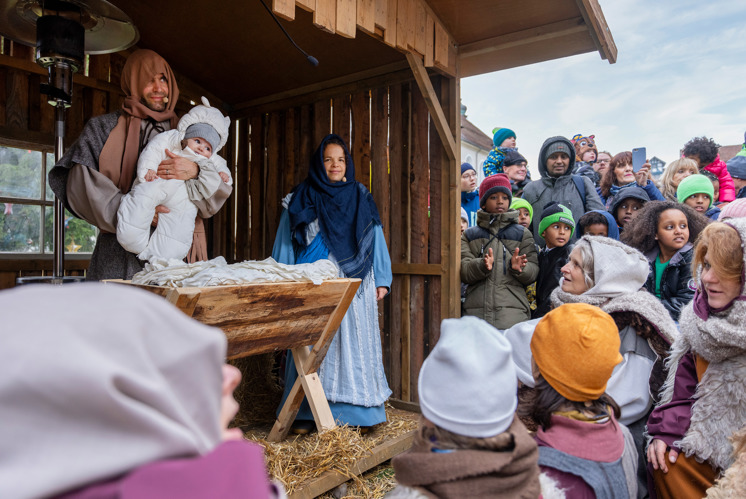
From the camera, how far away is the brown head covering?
2.62 metres

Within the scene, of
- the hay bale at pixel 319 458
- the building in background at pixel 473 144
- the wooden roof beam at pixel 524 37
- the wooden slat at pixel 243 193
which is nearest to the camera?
the hay bale at pixel 319 458

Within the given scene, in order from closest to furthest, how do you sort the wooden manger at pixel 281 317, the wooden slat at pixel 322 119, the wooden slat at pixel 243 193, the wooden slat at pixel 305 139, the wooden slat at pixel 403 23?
the wooden manger at pixel 281 317
the wooden slat at pixel 403 23
the wooden slat at pixel 322 119
the wooden slat at pixel 305 139
the wooden slat at pixel 243 193

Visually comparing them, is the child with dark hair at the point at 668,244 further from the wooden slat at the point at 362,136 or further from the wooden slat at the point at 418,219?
the wooden slat at the point at 362,136

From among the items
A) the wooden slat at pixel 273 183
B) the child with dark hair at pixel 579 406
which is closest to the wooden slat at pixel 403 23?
the wooden slat at pixel 273 183

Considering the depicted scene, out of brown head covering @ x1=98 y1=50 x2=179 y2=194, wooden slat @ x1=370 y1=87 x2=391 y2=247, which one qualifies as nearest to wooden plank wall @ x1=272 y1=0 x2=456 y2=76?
wooden slat @ x1=370 y1=87 x2=391 y2=247

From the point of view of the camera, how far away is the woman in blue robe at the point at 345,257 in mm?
3244

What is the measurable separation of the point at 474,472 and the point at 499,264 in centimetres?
270

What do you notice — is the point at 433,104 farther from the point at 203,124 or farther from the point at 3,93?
the point at 3,93

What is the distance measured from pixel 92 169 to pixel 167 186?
398 mm

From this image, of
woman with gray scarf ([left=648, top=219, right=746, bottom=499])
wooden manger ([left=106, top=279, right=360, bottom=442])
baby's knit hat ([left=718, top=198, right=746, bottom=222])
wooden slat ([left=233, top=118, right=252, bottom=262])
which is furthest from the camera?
wooden slat ([left=233, top=118, right=252, bottom=262])

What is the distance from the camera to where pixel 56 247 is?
245 cm

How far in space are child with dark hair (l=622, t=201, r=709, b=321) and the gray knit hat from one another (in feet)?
8.52

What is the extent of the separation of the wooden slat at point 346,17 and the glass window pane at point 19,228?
3.29m

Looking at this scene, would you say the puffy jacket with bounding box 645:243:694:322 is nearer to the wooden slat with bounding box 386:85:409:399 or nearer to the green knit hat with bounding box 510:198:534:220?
the green knit hat with bounding box 510:198:534:220
